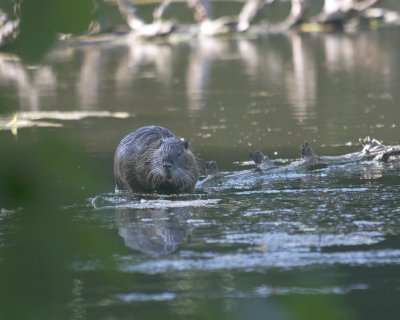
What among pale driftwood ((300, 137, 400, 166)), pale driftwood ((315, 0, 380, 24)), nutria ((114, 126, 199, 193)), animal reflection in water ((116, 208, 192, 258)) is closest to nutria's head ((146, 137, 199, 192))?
nutria ((114, 126, 199, 193))

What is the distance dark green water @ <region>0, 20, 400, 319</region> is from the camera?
3.61ft

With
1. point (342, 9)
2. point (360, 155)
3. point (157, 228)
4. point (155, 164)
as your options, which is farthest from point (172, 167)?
point (342, 9)

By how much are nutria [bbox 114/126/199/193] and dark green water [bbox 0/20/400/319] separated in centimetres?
16

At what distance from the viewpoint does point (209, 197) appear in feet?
27.9

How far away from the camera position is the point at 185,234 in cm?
713

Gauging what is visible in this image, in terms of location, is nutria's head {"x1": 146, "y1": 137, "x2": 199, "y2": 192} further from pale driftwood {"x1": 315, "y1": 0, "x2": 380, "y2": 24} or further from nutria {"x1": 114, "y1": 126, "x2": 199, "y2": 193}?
pale driftwood {"x1": 315, "y1": 0, "x2": 380, "y2": 24}

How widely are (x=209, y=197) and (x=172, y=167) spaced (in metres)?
0.39

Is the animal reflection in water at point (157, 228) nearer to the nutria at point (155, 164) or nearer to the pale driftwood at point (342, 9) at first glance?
the nutria at point (155, 164)

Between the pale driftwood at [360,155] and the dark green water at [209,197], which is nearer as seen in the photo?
the dark green water at [209,197]

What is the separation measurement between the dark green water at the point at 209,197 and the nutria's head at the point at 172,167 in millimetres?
144

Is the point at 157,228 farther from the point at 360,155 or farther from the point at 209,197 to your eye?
the point at 360,155

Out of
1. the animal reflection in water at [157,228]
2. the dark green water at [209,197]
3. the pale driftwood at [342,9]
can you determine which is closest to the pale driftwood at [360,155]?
the dark green water at [209,197]

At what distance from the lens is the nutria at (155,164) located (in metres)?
8.62

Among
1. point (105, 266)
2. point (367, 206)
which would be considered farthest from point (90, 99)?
point (105, 266)
